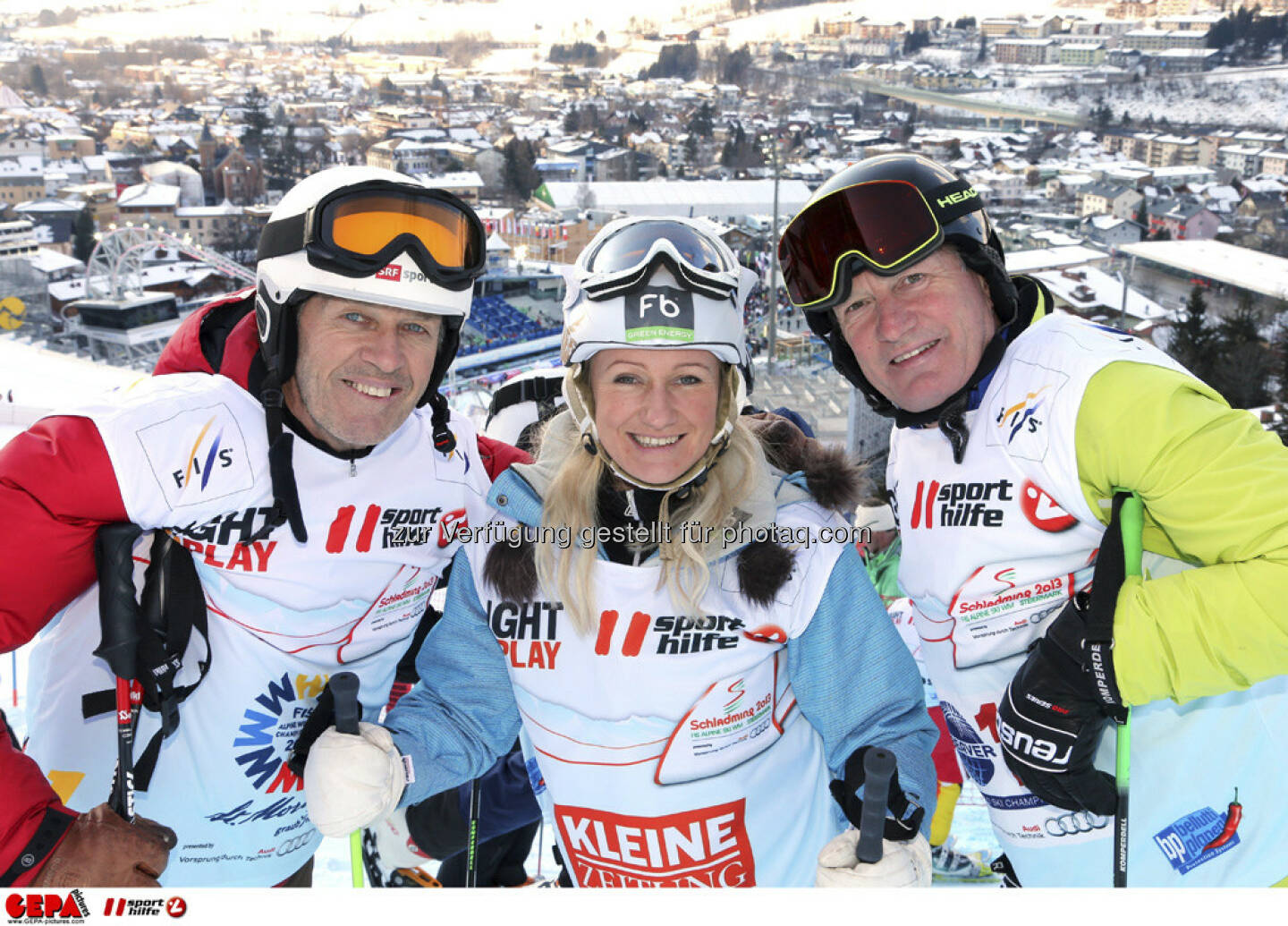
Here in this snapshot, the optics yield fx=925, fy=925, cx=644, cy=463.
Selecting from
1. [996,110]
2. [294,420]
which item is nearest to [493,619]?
[294,420]

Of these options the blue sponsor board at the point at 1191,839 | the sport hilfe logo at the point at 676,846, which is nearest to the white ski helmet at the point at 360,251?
the sport hilfe logo at the point at 676,846

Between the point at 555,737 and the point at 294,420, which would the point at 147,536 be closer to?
the point at 294,420

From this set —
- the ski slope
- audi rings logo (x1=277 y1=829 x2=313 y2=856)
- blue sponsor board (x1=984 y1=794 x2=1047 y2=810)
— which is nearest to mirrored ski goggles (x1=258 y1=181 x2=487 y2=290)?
the ski slope

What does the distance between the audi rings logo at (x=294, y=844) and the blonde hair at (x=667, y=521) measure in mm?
1140

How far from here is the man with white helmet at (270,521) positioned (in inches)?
84.4

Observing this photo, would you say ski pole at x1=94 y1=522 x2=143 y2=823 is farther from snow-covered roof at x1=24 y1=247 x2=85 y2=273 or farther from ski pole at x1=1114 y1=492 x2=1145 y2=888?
snow-covered roof at x1=24 y1=247 x2=85 y2=273

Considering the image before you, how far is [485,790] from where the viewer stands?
8.91 feet

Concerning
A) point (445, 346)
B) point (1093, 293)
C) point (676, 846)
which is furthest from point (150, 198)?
point (676, 846)

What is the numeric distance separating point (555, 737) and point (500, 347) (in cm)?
3299

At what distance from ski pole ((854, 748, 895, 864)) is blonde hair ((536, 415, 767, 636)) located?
0.47 meters

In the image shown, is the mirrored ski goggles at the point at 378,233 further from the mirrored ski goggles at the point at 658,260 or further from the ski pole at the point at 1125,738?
the ski pole at the point at 1125,738

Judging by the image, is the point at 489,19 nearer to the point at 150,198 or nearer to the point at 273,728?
the point at 150,198

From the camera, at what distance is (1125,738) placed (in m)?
2.03
